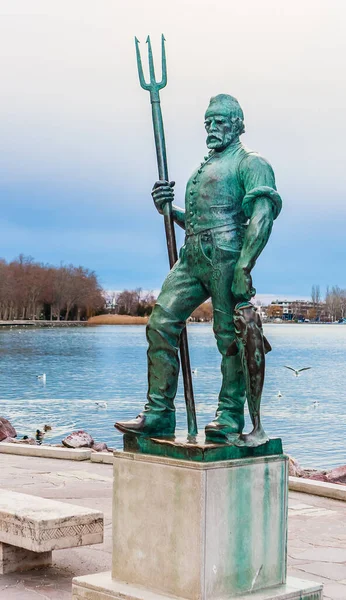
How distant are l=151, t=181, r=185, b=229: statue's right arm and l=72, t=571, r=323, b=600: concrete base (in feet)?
7.46

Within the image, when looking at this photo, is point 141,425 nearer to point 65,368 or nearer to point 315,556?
point 315,556

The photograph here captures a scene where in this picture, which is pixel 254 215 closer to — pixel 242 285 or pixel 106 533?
pixel 242 285

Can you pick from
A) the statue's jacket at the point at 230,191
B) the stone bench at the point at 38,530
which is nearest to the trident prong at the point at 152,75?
the statue's jacket at the point at 230,191

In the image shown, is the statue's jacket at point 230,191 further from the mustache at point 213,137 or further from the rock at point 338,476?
the rock at point 338,476

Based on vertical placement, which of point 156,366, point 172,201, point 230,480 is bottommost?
point 230,480

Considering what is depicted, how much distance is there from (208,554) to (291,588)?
0.69 meters

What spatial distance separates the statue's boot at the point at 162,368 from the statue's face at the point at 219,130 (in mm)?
1058

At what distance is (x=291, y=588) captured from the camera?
573 centimetres

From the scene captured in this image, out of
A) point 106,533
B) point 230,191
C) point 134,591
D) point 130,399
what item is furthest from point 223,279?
point 130,399

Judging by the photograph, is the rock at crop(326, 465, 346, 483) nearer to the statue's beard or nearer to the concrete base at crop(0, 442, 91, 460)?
the concrete base at crop(0, 442, 91, 460)

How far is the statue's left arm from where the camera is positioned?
18.5ft

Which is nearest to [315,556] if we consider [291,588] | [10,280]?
[291,588]

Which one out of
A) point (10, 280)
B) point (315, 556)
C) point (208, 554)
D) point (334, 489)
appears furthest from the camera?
point (10, 280)

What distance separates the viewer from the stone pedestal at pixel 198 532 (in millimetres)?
5379
